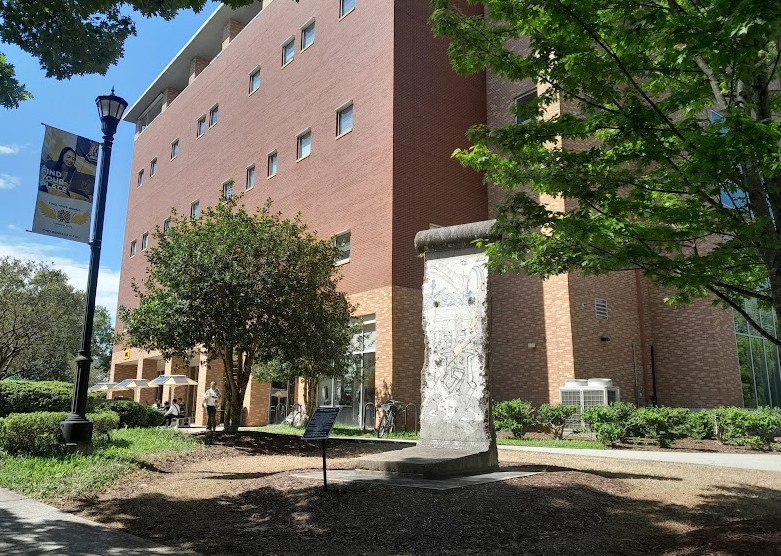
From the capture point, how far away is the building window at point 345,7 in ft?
82.8

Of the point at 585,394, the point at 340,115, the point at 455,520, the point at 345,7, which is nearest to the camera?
the point at 455,520

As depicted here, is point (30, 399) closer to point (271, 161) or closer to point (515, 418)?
point (515, 418)

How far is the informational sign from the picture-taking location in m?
7.73

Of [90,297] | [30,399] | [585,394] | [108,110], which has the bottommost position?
[30,399]

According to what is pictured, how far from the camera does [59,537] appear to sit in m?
6.10

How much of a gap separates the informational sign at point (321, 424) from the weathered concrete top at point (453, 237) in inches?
163

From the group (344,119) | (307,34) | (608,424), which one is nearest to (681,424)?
(608,424)

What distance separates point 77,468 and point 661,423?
12.7 m

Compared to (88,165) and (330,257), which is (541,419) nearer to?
(330,257)

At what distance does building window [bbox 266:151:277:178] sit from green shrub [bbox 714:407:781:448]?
2053 centimetres

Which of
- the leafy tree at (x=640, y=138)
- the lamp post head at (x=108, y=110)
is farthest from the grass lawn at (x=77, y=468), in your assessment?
the leafy tree at (x=640, y=138)

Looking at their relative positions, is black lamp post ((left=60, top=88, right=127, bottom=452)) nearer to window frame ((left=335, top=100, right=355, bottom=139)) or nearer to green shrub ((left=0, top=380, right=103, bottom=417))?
green shrub ((left=0, top=380, right=103, bottom=417))

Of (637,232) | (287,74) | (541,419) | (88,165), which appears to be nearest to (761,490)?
(637,232)

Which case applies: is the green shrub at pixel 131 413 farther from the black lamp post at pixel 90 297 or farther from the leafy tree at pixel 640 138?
the leafy tree at pixel 640 138
